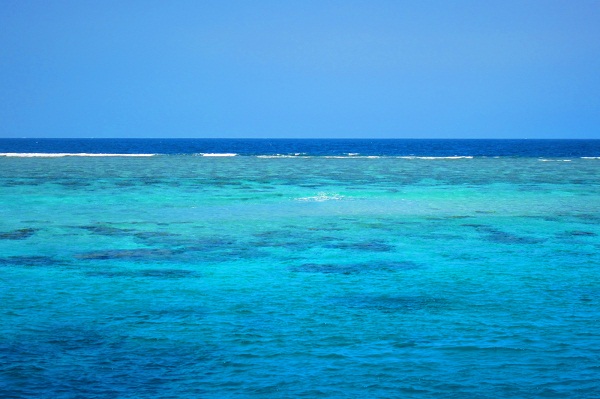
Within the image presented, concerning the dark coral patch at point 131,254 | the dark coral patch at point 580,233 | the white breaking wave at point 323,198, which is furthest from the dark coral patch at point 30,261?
the white breaking wave at point 323,198

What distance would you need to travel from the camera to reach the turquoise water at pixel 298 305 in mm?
7324

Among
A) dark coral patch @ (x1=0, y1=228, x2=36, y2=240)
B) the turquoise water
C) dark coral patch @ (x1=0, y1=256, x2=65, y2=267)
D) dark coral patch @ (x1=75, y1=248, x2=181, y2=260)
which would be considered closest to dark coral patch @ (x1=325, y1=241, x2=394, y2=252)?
the turquoise water

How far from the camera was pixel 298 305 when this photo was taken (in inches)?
408

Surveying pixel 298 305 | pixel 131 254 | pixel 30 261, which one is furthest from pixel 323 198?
pixel 298 305

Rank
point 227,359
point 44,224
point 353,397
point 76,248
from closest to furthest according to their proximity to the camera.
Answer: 1. point 353,397
2. point 227,359
3. point 76,248
4. point 44,224

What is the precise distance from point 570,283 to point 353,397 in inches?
259

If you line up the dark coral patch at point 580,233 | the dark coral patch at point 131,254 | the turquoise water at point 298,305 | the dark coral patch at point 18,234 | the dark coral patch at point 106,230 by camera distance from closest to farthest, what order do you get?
1. the turquoise water at point 298,305
2. the dark coral patch at point 131,254
3. the dark coral patch at point 18,234
4. the dark coral patch at point 106,230
5. the dark coral patch at point 580,233

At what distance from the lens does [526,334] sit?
8930 mm

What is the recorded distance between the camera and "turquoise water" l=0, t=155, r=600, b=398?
7.32 m

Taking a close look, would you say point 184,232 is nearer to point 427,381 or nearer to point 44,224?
point 44,224

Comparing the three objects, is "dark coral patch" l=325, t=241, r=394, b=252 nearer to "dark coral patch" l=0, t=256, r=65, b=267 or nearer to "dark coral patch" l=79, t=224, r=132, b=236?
"dark coral patch" l=79, t=224, r=132, b=236

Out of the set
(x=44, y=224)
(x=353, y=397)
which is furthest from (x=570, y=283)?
(x=44, y=224)

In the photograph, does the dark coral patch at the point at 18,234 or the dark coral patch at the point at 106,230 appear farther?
the dark coral patch at the point at 106,230

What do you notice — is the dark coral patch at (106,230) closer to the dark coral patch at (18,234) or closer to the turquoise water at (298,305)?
the turquoise water at (298,305)
